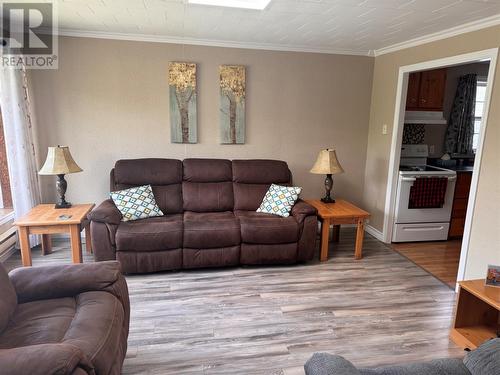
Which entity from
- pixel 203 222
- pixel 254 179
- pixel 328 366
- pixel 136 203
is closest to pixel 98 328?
pixel 328 366

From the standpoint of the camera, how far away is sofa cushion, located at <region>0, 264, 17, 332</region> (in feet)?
5.28

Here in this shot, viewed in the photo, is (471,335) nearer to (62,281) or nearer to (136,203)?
(62,281)

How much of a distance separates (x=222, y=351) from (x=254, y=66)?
10.5 feet

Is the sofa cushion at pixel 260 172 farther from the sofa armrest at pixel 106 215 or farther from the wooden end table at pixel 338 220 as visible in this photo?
the sofa armrest at pixel 106 215

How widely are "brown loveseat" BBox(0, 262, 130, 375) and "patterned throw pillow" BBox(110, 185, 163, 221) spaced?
1337mm

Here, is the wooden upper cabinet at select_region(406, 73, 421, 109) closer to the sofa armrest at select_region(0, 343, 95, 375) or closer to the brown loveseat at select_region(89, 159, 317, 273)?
the brown loveseat at select_region(89, 159, 317, 273)

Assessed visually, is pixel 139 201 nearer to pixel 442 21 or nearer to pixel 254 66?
pixel 254 66

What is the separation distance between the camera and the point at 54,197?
3.96 m

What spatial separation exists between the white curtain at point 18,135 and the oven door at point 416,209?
4130mm

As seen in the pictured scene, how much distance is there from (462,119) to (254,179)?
3064mm

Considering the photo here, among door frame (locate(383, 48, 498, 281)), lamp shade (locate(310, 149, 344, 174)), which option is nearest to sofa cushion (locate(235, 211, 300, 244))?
lamp shade (locate(310, 149, 344, 174))

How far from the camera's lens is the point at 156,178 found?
Result: 12.2 feet

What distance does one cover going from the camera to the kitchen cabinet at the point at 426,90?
13.8 ft

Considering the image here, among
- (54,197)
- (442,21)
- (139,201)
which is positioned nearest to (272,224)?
(139,201)
